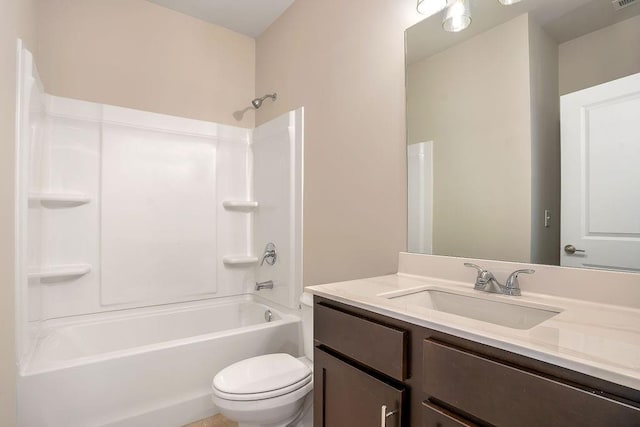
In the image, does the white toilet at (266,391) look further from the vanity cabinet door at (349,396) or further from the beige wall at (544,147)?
the beige wall at (544,147)

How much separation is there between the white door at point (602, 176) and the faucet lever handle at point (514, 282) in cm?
12

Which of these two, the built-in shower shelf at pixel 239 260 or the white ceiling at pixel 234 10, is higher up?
the white ceiling at pixel 234 10

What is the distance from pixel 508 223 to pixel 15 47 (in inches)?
86.4

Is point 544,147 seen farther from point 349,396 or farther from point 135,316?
point 135,316

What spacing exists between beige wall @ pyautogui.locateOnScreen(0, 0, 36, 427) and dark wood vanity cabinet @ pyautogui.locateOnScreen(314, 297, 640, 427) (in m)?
1.21

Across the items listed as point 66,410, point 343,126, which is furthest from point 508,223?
point 66,410

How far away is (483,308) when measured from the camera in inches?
44.7

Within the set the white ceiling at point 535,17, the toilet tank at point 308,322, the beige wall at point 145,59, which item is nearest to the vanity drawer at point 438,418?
the toilet tank at point 308,322

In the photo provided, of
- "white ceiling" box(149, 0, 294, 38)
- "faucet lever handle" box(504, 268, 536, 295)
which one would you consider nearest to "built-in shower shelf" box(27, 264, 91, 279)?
"white ceiling" box(149, 0, 294, 38)

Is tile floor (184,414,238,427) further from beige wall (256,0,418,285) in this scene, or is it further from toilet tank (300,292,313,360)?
beige wall (256,0,418,285)

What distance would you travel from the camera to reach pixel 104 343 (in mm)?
2172

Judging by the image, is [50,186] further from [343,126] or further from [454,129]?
[454,129]

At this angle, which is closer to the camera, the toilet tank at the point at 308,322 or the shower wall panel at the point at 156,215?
the toilet tank at the point at 308,322

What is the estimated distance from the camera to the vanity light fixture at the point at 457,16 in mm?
1400
